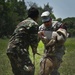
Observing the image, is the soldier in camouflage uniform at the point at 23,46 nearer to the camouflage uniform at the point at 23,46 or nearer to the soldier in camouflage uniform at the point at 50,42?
the camouflage uniform at the point at 23,46

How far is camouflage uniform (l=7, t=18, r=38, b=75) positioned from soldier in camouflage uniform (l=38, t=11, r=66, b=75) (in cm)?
99

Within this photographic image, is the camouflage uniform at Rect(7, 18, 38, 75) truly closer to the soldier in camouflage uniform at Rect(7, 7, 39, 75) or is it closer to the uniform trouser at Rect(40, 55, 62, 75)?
the soldier in camouflage uniform at Rect(7, 7, 39, 75)

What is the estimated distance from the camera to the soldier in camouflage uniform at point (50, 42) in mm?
9141

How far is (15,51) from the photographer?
26.8 feet

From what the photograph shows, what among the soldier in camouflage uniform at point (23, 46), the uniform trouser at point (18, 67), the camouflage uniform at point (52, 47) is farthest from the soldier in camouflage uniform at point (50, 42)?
the uniform trouser at point (18, 67)

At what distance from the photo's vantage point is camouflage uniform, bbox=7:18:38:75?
26.7ft

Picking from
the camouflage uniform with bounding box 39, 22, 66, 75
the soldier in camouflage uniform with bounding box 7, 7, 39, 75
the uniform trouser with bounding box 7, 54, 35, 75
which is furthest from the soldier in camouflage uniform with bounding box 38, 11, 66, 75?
the uniform trouser with bounding box 7, 54, 35, 75

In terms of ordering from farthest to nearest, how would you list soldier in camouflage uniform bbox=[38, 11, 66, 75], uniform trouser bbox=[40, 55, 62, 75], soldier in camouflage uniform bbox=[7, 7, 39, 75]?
uniform trouser bbox=[40, 55, 62, 75]
soldier in camouflage uniform bbox=[38, 11, 66, 75]
soldier in camouflage uniform bbox=[7, 7, 39, 75]

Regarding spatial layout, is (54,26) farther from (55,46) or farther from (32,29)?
(32,29)

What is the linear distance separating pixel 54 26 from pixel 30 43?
62.7 inches

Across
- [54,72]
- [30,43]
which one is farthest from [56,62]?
[30,43]

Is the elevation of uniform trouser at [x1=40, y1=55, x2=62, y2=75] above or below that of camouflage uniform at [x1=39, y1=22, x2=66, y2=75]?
below

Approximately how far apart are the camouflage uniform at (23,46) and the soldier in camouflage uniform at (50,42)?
0.99m

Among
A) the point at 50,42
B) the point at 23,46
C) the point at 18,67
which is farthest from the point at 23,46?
the point at 50,42
